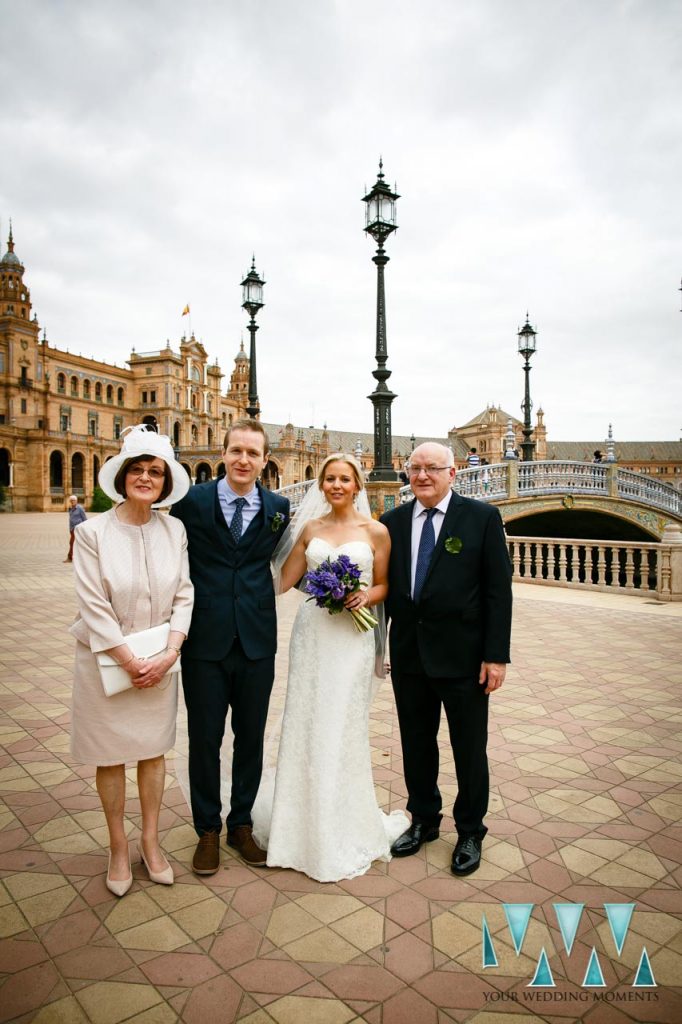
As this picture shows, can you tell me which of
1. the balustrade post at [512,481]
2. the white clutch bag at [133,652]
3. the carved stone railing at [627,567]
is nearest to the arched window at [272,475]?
the balustrade post at [512,481]

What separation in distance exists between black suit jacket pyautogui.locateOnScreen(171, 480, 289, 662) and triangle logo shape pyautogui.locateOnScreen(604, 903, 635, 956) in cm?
206

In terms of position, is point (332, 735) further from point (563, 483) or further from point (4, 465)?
point (4, 465)

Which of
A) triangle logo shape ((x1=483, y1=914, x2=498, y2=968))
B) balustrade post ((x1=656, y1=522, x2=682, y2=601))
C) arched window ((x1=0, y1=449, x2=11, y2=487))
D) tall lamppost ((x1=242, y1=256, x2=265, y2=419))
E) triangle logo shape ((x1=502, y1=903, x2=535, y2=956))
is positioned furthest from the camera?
arched window ((x1=0, y1=449, x2=11, y2=487))

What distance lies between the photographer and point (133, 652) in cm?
304

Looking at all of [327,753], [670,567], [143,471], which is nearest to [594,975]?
[327,753]

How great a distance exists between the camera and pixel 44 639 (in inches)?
329

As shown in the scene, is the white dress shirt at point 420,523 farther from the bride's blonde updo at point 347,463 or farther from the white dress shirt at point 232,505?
the white dress shirt at point 232,505

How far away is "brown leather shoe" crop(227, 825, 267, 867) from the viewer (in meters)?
3.43

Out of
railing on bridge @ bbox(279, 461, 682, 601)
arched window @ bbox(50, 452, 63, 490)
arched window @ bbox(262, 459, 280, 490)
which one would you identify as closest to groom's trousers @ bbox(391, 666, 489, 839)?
railing on bridge @ bbox(279, 461, 682, 601)

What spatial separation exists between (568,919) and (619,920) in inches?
8.8

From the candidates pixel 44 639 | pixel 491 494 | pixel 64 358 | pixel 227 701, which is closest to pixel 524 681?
pixel 227 701

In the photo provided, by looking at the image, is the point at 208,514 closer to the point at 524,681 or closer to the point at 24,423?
the point at 524,681

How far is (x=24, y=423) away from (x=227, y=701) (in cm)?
6878

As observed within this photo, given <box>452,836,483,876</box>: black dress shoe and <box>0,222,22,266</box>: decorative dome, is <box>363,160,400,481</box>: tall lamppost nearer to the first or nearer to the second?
<box>452,836,483,876</box>: black dress shoe
